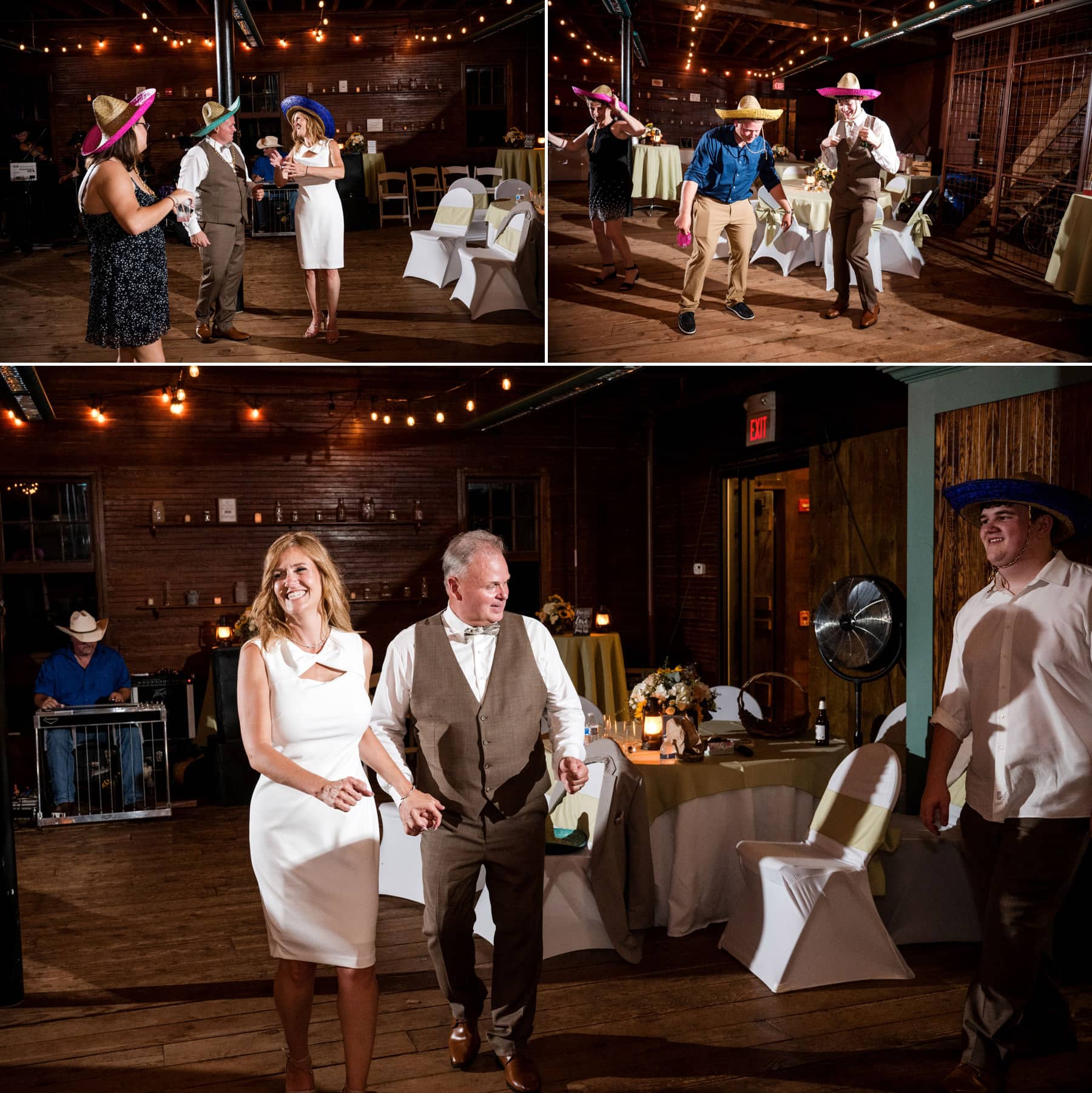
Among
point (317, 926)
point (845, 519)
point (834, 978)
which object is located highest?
point (845, 519)

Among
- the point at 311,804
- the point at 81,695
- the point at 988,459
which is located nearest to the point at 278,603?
the point at 311,804

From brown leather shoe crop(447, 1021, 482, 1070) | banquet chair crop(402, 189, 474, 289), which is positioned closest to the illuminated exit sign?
banquet chair crop(402, 189, 474, 289)

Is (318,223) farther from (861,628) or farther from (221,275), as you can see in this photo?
(861,628)

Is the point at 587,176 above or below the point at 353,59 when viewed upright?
below

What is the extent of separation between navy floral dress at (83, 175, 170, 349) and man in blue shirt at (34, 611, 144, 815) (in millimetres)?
3790

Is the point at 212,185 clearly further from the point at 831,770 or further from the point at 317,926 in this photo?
the point at 831,770

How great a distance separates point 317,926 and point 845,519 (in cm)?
509

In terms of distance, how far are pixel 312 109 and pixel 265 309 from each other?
697 millimetres

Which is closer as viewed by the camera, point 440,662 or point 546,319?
point 440,662

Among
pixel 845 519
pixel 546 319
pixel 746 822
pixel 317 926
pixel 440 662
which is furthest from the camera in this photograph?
pixel 845 519

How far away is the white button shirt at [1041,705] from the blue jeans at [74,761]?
5.42 metres

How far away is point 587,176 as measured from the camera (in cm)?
321

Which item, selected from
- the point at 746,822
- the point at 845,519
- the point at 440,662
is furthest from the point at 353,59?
the point at 845,519

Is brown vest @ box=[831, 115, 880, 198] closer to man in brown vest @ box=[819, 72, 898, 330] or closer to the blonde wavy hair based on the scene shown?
man in brown vest @ box=[819, 72, 898, 330]
